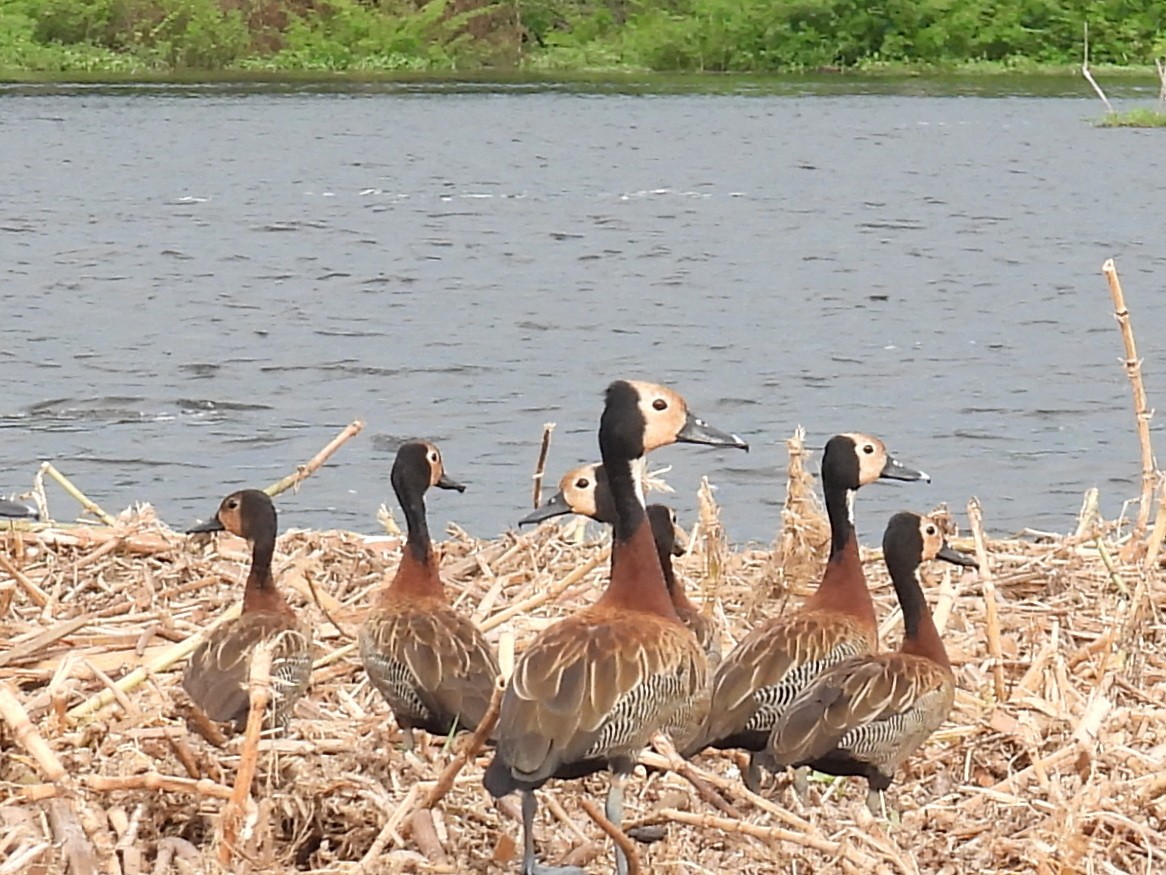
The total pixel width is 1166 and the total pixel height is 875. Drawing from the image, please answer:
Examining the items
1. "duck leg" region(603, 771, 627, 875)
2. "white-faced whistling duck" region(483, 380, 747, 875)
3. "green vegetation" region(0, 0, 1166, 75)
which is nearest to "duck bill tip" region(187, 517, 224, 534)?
"white-faced whistling duck" region(483, 380, 747, 875)

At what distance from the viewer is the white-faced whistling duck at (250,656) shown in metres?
5.98

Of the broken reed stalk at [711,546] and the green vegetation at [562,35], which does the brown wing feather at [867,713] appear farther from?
the green vegetation at [562,35]

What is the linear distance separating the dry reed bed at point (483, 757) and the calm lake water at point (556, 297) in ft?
17.6

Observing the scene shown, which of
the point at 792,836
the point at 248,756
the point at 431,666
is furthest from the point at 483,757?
the point at 248,756

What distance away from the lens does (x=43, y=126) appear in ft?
166

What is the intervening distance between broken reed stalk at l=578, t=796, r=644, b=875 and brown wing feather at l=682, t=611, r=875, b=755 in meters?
1.04

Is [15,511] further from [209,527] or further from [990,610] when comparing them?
[990,610]

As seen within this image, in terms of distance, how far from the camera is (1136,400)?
729 centimetres

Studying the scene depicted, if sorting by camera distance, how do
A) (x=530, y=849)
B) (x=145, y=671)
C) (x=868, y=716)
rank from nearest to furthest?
(x=530, y=849) → (x=868, y=716) → (x=145, y=671)

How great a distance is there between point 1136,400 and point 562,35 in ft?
236

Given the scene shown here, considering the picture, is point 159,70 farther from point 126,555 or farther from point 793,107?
point 126,555

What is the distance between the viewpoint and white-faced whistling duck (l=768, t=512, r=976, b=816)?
223 inches

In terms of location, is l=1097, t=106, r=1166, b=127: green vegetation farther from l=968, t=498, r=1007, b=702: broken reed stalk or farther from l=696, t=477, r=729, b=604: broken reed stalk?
l=968, t=498, r=1007, b=702: broken reed stalk

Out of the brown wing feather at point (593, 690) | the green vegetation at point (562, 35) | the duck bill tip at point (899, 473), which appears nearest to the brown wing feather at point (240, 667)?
the brown wing feather at point (593, 690)
